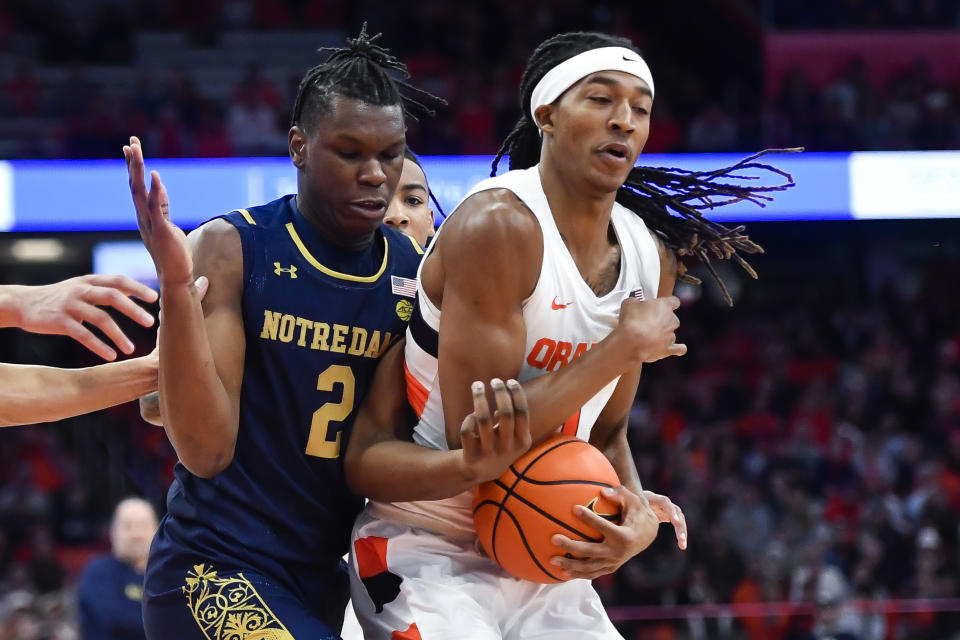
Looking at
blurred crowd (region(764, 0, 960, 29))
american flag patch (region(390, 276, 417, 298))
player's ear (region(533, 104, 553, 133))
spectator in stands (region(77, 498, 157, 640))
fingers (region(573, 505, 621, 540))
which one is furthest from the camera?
blurred crowd (region(764, 0, 960, 29))

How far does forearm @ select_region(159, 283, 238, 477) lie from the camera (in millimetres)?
2799

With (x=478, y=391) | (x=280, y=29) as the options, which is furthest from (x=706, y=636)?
(x=280, y=29)

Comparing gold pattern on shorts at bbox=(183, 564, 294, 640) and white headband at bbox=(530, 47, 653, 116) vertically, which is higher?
white headband at bbox=(530, 47, 653, 116)

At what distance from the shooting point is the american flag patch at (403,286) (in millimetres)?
3391

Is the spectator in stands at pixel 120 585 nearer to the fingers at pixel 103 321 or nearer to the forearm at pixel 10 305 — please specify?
the forearm at pixel 10 305

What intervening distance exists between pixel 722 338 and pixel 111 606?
9.97 metres

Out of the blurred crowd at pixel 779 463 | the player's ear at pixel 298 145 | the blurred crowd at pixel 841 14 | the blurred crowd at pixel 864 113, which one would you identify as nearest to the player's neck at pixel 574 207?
the player's ear at pixel 298 145

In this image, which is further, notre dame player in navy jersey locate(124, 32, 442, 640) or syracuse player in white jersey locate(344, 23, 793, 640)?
notre dame player in navy jersey locate(124, 32, 442, 640)

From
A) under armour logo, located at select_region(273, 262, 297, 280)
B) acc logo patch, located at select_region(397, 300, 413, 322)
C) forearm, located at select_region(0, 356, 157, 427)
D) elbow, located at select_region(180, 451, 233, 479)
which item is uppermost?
under armour logo, located at select_region(273, 262, 297, 280)

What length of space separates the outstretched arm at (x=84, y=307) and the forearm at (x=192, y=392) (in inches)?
2.5

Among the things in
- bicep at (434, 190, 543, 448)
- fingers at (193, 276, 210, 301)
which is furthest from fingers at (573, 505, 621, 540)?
fingers at (193, 276, 210, 301)

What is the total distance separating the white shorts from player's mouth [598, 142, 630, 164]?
1101 millimetres

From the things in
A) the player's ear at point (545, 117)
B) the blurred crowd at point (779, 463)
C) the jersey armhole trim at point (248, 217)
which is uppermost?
the player's ear at point (545, 117)

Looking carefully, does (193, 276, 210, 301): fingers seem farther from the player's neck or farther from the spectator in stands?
the spectator in stands
